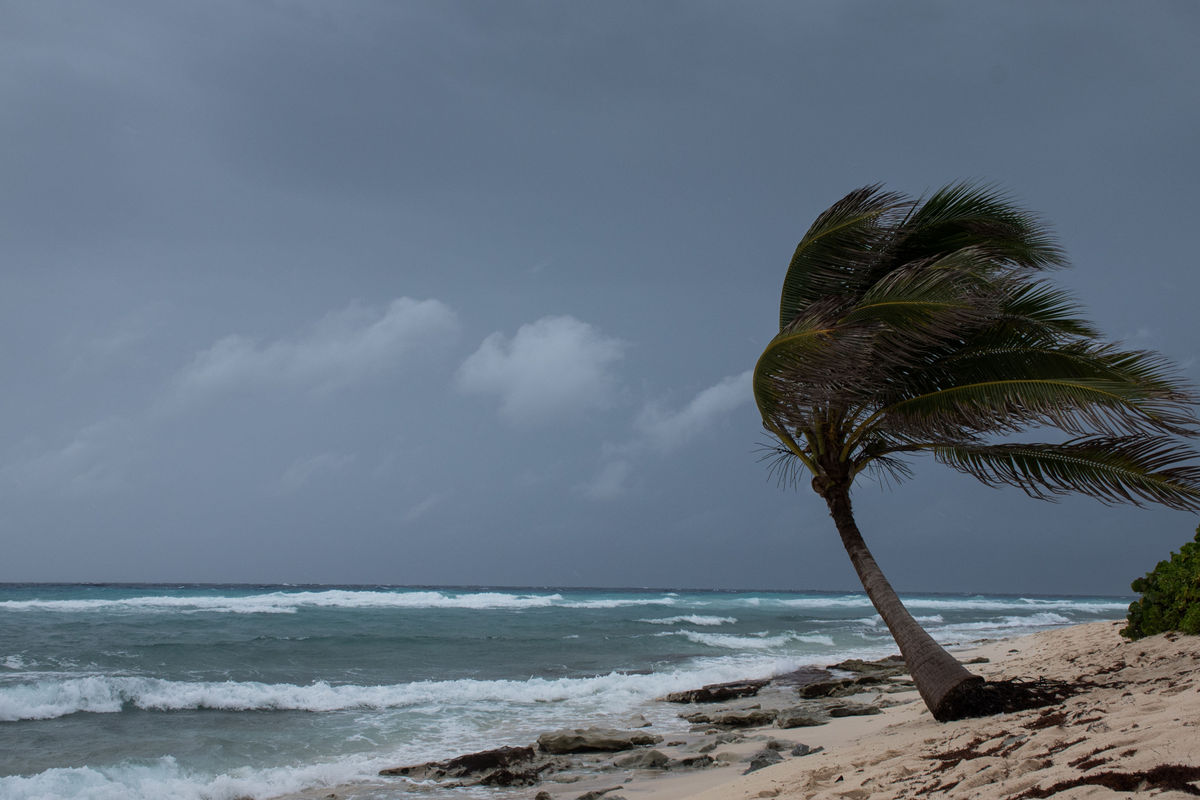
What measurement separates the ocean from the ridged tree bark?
14.2 feet

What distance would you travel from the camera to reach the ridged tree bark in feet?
22.5

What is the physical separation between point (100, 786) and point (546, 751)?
15.6 ft

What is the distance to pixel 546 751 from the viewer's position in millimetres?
9172

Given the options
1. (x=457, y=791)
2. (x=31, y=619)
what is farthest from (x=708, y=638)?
(x=31, y=619)

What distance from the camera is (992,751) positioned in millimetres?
4852

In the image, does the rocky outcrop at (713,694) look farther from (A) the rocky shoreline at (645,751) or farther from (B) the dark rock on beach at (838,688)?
(B) the dark rock on beach at (838,688)

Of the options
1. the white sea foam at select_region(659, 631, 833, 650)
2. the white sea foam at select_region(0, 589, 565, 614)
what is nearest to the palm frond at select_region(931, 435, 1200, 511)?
the white sea foam at select_region(659, 631, 833, 650)

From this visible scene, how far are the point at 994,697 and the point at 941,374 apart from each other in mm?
3053

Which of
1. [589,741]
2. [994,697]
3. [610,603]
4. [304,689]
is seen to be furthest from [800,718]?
[610,603]

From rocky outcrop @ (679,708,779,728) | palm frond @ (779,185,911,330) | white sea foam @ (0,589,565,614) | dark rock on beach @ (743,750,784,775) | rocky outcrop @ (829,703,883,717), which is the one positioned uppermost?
palm frond @ (779,185,911,330)

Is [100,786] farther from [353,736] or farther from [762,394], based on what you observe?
[762,394]

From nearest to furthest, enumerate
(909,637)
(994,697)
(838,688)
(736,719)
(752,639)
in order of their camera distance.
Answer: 1. (994,697)
2. (909,637)
3. (736,719)
4. (838,688)
5. (752,639)

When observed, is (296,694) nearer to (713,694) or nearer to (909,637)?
(713,694)

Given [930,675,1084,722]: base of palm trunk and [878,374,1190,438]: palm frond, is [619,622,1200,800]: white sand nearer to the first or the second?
[930,675,1084,722]: base of palm trunk
